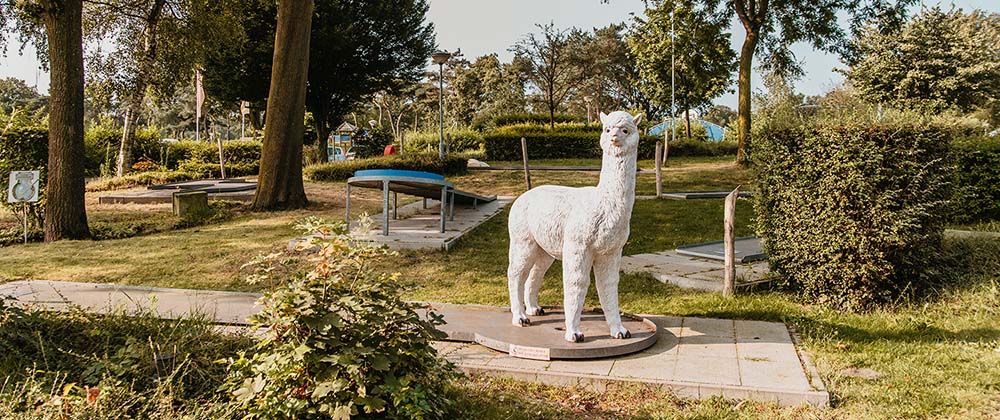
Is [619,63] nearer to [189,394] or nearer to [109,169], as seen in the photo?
[109,169]

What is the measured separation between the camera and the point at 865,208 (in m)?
5.48

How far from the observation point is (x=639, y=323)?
16.3 ft

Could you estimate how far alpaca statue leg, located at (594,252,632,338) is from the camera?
4.46 m

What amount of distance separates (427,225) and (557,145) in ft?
54.8

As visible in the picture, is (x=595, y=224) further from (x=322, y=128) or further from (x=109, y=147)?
(x=322, y=128)

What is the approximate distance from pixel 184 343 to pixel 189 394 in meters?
0.48

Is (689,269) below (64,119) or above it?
below

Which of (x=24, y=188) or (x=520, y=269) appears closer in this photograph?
(x=520, y=269)

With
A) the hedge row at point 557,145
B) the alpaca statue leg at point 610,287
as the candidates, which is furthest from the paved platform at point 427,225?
the hedge row at point 557,145

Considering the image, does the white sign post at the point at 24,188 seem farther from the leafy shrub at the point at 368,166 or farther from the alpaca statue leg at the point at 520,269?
the alpaca statue leg at the point at 520,269

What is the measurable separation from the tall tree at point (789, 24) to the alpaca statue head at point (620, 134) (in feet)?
52.6

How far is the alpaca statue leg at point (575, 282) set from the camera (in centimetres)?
434

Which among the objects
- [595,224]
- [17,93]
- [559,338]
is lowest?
[559,338]

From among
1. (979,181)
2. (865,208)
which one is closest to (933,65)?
(979,181)
